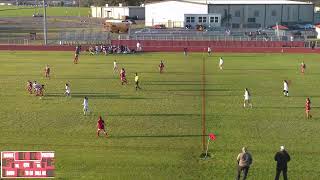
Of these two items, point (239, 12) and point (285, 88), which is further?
point (239, 12)

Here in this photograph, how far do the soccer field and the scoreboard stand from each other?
2.44 m

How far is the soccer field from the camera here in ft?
68.6

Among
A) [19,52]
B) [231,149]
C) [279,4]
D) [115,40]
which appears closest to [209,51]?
[115,40]

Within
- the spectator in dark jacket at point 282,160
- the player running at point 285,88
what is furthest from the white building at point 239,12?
the spectator in dark jacket at point 282,160

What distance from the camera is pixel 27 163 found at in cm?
1698

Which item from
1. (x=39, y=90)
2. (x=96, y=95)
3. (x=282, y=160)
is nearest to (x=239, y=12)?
(x=96, y=95)

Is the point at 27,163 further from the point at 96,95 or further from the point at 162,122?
the point at 96,95

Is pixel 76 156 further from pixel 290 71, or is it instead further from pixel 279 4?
pixel 279 4

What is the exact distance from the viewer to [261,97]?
118 ft

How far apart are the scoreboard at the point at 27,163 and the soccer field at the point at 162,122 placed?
2438mm

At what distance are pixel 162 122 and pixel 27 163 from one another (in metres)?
12.1

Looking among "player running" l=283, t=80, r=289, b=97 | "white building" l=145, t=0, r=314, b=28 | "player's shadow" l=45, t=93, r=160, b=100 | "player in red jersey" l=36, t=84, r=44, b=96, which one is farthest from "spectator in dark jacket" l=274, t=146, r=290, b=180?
"white building" l=145, t=0, r=314, b=28

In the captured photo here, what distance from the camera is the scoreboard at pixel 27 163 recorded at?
16812mm

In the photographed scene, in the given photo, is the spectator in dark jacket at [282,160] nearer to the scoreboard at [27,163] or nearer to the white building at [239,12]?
the scoreboard at [27,163]
